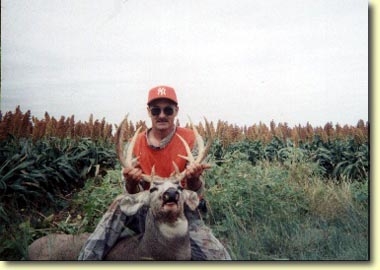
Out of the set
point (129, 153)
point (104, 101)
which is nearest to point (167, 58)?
point (104, 101)

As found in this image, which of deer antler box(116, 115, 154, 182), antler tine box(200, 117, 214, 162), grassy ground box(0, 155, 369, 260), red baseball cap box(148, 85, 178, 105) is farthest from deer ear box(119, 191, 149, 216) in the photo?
red baseball cap box(148, 85, 178, 105)

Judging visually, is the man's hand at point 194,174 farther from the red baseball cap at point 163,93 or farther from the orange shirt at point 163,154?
the red baseball cap at point 163,93

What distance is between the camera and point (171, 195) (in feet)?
12.2

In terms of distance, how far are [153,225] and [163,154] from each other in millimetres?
601

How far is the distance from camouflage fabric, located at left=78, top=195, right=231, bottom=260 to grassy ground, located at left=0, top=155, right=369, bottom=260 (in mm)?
118

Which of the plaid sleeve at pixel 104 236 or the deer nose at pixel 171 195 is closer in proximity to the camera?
the deer nose at pixel 171 195

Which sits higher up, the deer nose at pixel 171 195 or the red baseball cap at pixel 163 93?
the red baseball cap at pixel 163 93

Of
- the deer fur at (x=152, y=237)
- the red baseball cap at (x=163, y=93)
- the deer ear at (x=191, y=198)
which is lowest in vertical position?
the deer fur at (x=152, y=237)

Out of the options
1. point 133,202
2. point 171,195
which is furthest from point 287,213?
point 133,202

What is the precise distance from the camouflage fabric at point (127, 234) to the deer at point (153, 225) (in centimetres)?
4

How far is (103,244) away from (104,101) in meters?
1.25

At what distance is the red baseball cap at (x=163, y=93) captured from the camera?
166 inches

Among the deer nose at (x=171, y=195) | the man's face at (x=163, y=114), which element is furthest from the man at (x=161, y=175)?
the deer nose at (x=171, y=195)

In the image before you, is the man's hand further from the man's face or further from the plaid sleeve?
the plaid sleeve
